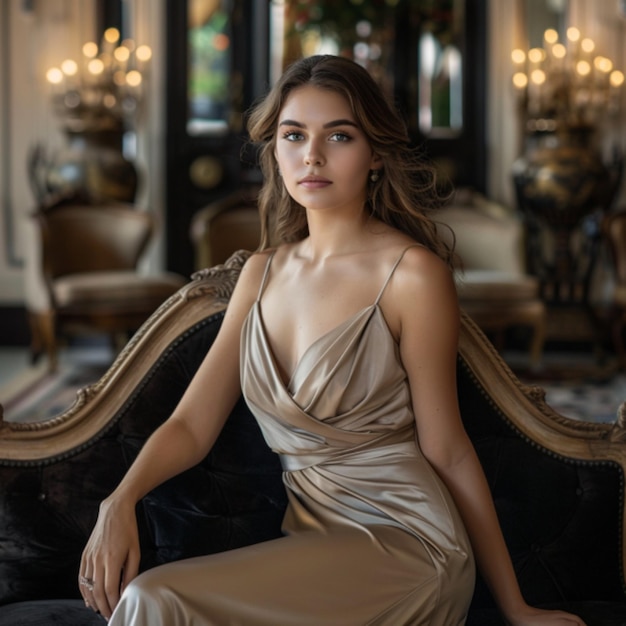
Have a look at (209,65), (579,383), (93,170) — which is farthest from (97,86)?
(579,383)

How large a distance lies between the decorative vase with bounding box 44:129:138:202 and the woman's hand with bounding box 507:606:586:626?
516 centimetres

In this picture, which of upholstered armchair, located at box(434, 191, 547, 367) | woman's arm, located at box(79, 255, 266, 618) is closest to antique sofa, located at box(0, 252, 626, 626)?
woman's arm, located at box(79, 255, 266, 618)

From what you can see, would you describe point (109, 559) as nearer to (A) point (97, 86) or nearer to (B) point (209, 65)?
(A) point (97, 86)

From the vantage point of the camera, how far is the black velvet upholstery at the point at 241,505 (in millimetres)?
1761

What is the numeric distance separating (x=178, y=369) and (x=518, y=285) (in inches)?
161

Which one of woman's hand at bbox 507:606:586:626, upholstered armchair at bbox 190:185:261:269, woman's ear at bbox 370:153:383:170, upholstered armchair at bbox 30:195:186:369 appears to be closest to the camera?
woman's hand at bbox 507:606:586:626

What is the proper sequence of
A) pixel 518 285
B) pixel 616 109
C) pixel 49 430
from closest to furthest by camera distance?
pixel 49 430 → pixel 518 285 → pixel 616 109

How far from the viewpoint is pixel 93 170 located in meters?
6.39

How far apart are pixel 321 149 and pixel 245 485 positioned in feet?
1.90

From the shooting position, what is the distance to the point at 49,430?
5.83 feet

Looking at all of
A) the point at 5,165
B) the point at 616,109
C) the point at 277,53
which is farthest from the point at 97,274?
the point at 616,109

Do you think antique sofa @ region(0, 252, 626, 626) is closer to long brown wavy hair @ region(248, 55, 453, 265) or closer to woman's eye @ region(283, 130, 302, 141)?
long brown wavy hair @ region(248, 55, 453, 265)

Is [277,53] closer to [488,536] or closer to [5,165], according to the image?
[5,165]

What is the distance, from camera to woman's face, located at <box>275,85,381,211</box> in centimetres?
158
